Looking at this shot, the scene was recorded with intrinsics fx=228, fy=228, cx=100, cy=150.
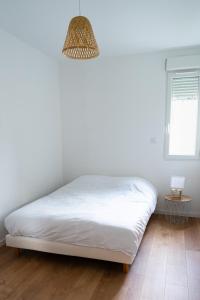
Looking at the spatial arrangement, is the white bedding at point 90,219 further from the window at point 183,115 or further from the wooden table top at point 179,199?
the window at point 183,115

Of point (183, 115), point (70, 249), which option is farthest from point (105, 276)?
point (183, 115)

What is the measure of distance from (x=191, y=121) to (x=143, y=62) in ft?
3.93

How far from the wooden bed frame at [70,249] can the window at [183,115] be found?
1.95 meters

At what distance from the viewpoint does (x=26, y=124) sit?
126 inches

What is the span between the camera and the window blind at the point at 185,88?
11.3ft

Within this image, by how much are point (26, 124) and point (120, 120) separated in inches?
59.7

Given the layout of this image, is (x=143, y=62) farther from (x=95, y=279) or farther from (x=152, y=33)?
(x=95, y=279)

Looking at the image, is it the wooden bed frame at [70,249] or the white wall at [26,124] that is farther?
the white wall at [26,124]

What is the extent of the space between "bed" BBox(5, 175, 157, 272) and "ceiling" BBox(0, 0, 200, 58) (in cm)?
210

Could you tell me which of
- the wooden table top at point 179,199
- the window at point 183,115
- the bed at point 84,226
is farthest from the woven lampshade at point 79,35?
the wooden table top at point 179,199

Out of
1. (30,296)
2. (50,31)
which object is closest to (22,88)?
(50,31)

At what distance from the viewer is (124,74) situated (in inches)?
147

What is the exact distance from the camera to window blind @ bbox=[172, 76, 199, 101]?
3.44 metres

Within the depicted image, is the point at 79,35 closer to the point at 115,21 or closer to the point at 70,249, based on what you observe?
the point at 115,21
